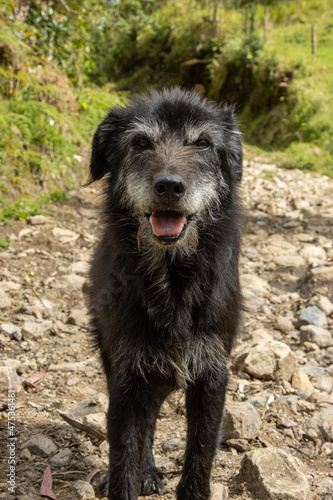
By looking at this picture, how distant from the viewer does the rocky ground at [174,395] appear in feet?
9.81

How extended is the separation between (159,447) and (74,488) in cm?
81

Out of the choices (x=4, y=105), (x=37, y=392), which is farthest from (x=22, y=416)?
(x=4, y=105)

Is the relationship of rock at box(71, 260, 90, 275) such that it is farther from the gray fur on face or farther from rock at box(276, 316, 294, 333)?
the gray fur on face

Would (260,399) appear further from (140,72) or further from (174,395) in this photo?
(140,72)

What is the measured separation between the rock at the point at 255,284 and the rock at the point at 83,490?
10.2 ft

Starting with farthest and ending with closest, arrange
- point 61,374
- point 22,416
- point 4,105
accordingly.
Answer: point 4,105
point 61,374
point 22,416

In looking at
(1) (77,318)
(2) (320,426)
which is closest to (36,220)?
(1) (77,318)

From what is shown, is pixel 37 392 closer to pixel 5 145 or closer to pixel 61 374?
pixel 61 374

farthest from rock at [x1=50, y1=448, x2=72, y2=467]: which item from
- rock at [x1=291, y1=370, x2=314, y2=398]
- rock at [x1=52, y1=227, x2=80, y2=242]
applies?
rock at [x1=52, y1=227, x2=80, y2=242]

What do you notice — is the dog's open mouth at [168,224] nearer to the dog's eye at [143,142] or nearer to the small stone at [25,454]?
the dog's eye at [143,142]

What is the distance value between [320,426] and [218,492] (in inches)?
37.2

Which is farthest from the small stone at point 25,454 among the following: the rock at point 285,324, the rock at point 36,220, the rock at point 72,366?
the rock at point 36,220

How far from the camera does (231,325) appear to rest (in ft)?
9.87

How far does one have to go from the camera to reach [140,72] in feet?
72.4
